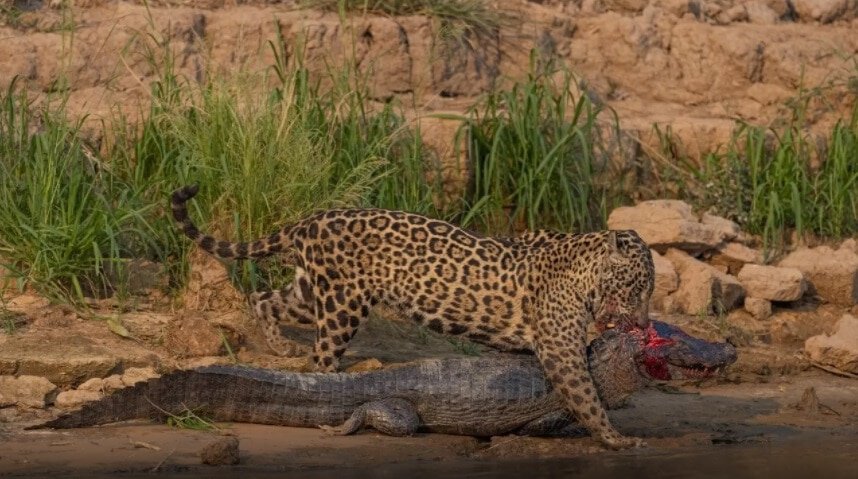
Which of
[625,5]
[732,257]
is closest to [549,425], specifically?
[732,257]

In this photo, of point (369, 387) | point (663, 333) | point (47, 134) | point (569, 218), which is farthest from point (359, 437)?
point (569, 218)

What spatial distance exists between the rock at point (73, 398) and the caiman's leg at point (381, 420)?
3.82 feet

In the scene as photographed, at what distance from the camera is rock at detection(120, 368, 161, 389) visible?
8.88 metres

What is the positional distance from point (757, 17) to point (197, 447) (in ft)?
27.4

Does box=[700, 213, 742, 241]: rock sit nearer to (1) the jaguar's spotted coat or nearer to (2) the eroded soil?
(2) the eroded soil

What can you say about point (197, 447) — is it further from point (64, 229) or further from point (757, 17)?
point (757, 17)

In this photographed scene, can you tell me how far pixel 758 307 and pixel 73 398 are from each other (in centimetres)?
498

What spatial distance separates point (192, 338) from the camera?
9477 millimetres

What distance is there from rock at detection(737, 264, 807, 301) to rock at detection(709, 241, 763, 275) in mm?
274

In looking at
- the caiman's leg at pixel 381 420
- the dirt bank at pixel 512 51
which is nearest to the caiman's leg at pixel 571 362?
the caiman's leg at pixel 381 420

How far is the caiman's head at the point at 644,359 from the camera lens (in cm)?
909

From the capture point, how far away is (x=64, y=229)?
9.79 meters

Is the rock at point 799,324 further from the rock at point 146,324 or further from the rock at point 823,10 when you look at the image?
the rock at point 146,324

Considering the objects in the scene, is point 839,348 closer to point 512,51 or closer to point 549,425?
point 549,425
